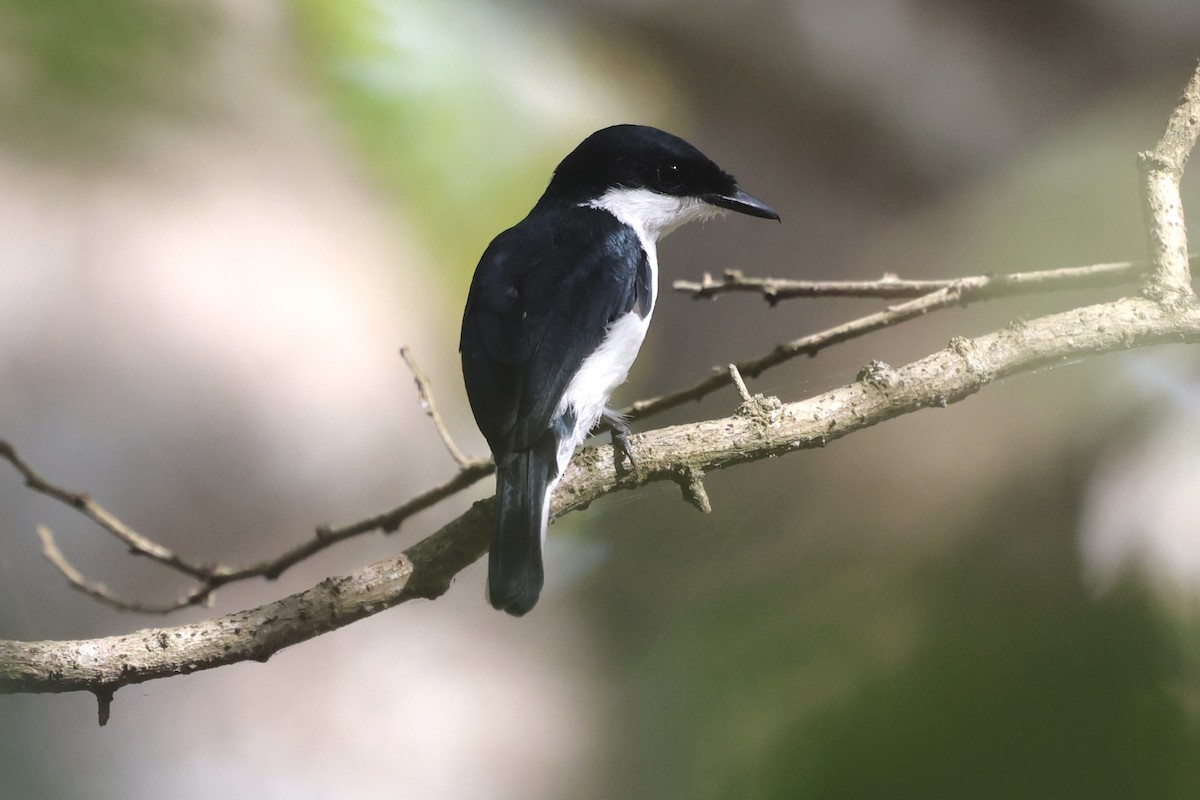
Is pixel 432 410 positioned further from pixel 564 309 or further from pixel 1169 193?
pixel 1169 193

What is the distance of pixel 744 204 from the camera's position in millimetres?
1007

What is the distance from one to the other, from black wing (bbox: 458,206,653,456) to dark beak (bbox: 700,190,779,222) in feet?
0.33

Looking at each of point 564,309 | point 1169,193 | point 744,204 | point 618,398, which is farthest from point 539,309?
point 1169,193

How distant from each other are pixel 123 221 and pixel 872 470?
0.80 metres

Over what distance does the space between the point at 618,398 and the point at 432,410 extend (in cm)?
20

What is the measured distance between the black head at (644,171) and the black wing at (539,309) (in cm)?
5

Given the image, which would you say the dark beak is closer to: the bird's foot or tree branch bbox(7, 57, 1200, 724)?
tree branch bbox(7, 57, 1200, 724)

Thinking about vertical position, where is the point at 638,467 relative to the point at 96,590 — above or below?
above

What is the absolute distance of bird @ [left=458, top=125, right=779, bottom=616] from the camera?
2.74 feet

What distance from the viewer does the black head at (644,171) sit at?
102cm

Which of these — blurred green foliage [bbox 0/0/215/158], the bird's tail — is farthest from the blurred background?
the bird's tail

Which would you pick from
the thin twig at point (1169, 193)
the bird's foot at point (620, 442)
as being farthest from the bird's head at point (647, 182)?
the thin twig at point (1169, 193)

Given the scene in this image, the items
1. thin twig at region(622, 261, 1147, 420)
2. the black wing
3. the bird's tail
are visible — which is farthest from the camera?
thin twig at region(622, 261, 1147, 420)

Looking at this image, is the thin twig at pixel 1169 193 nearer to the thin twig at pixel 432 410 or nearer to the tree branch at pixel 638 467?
the tree branch at pixel 638 467
